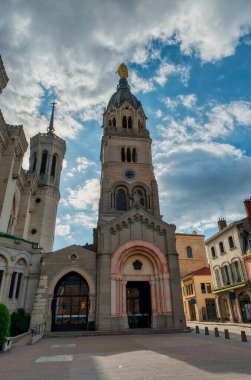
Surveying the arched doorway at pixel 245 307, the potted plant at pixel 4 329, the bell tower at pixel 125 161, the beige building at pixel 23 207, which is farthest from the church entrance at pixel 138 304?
the potted plant at pixel 4 329

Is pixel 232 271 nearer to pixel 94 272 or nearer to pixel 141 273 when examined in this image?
pixel 141 273

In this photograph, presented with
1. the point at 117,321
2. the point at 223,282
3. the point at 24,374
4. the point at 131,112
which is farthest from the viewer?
the point at 131,112

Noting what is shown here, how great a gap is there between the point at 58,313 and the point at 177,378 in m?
18.3

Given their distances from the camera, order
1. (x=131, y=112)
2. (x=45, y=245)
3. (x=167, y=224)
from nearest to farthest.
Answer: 1. (x=167, y=224)
2. (x=45, y=245)
3. (x=131, y=112)

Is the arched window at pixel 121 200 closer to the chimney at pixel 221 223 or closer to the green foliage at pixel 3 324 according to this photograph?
the chimney at pixel 221 223

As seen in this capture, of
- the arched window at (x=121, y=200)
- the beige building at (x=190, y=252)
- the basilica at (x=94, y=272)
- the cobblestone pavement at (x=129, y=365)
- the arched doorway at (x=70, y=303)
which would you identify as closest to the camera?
the cobblestone pavement at (x=129, y=365)

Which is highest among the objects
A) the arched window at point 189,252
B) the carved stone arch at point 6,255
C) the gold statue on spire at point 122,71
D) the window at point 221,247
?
the gold statue on spire at point 122,71

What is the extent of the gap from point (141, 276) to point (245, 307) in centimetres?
1425

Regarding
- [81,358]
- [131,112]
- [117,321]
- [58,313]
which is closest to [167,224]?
[117,321]

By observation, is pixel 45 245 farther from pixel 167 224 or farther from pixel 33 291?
pixel 167 224

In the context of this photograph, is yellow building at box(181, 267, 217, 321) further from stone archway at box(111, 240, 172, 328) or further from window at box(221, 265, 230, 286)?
stone archway at box(111, 240, 172, 328)

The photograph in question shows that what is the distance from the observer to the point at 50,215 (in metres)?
42.1

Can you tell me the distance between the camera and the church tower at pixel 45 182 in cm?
4041

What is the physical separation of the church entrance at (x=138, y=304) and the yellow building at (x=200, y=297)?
17.7 meters
